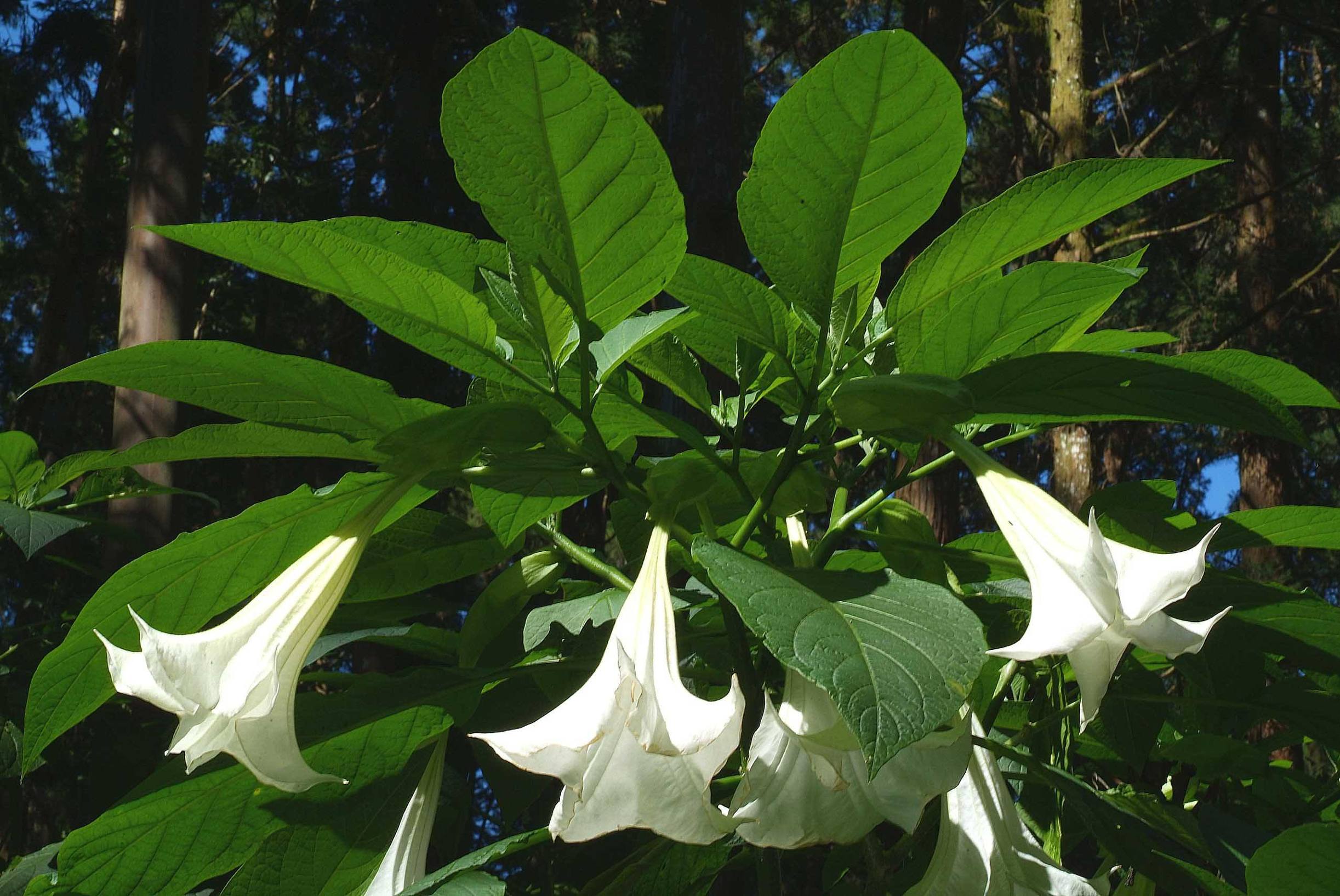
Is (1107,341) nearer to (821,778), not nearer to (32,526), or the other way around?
(821,778)

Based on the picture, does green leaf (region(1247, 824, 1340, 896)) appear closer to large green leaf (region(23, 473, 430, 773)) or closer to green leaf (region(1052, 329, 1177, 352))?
green leaf (region(1052, 329, 1177, 352))

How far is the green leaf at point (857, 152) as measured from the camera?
2.07 ft

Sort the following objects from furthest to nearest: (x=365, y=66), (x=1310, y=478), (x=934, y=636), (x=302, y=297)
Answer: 1. (x=1310, y=478)
2. (x=365, y=66)
3. (x=302, y=297)
4. (x=934, y=636)

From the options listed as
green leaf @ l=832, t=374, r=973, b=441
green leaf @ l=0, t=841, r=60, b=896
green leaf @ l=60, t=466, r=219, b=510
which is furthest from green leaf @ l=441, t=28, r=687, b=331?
green leaf @ l=60, t=466, r=219, b=510

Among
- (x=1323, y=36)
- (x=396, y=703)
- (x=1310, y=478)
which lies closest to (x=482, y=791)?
(x=396, y=703)

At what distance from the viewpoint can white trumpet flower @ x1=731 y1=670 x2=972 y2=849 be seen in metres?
0.57

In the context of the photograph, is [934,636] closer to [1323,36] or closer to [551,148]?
[551,148]

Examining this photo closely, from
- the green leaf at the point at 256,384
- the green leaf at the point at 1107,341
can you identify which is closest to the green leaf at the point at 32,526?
the green leaf at the point at 256,384

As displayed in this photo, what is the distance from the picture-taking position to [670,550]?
33.4 inches

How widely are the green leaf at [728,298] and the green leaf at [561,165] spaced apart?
3.3 inches

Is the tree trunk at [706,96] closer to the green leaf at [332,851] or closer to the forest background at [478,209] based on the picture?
the forest background at [478,209]

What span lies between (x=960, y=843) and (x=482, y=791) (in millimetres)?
5336

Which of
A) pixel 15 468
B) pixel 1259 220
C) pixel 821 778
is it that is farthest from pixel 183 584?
pixel 1259 220

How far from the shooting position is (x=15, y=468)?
1.58 metres
